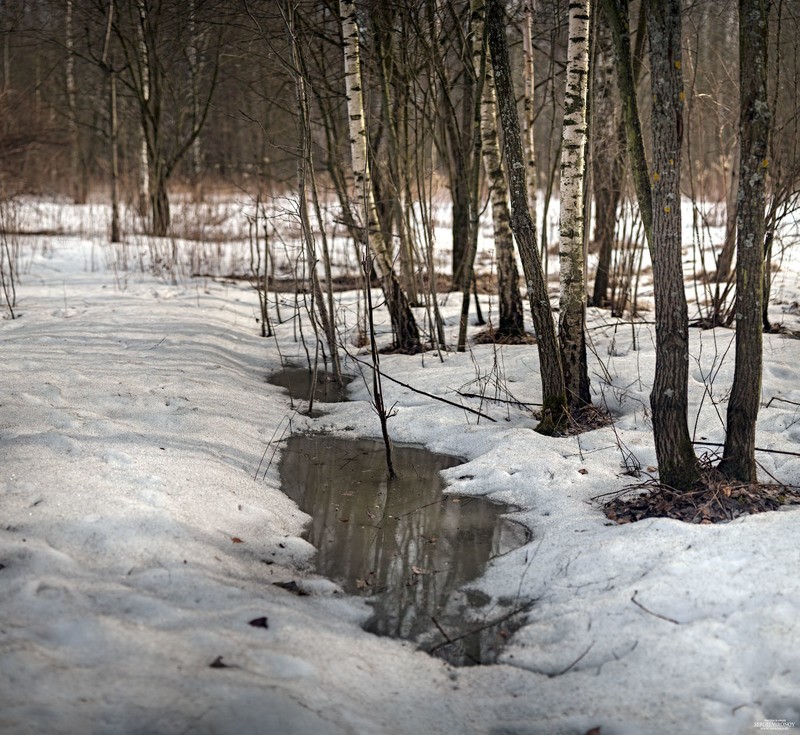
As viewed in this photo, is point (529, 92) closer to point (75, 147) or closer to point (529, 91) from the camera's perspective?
point (529, 91)

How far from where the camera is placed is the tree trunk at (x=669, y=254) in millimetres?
3270

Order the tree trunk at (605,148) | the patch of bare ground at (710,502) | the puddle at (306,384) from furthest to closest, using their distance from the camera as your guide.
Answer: the tree trunk at (605,148) < the puddle at (306,384) < the patch of bare ground at (710,502)

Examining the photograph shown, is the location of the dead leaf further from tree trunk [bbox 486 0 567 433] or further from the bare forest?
tree trunk [bbox 486 0 567 433]

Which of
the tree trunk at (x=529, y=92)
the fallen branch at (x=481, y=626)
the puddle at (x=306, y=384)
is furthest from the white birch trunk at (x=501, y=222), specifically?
the fallen branch at (x=481, y=626)

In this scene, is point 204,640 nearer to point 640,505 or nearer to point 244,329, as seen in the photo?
point 640,505

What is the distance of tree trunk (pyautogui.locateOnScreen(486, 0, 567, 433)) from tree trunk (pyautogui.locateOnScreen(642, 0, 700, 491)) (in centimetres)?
119

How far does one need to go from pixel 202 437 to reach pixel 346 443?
105 cm

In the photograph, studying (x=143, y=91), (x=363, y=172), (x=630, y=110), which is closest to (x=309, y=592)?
(x=630, y=110)

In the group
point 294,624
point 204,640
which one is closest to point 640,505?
point 294,624

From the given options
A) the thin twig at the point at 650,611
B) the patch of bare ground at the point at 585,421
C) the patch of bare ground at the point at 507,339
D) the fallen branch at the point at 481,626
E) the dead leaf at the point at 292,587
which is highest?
the patch of bare ground at the point at 507,339

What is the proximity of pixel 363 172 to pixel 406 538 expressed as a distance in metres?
4.07

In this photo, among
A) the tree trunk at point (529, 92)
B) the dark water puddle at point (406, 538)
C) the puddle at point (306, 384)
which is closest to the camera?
the dark water puddle at point (406, 538)

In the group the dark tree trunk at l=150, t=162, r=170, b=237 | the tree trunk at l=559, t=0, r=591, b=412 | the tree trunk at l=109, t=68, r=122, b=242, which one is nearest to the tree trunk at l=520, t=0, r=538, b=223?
the tree trunk at l=559, t=0, r=591, b=412

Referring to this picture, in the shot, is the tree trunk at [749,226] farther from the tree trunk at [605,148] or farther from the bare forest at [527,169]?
the tree trunk at [605,148]
